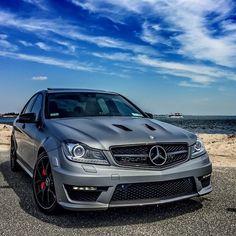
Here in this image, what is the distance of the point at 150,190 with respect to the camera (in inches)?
163

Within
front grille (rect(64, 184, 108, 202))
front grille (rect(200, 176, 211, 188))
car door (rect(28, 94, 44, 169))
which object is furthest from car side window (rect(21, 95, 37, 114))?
front grille (rect(200, 176, 211, 188))

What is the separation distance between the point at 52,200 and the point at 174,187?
1473 millimetres

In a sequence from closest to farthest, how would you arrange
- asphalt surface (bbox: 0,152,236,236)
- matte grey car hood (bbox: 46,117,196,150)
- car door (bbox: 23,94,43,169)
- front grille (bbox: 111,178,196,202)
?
asphalt surface (bbox: 0,152,236,236) → front grille (bbox: 111,178,196,202) → matte grey car hood (bbox: 46,117,196,150) → car door (bbox: 23,94,43,169)

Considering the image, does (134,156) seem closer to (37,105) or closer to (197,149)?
(197,149)

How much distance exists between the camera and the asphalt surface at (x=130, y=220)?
3977 mm

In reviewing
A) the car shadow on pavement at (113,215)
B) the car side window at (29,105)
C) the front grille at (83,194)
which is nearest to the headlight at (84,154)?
the front grille at (83,194)

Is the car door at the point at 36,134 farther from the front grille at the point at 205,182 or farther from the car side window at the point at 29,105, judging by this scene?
the front grille at the point at 205,182

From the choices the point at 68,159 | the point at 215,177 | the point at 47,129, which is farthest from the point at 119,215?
the point at 215,177

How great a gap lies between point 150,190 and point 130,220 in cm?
47

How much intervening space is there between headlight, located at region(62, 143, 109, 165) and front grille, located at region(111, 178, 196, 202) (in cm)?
36

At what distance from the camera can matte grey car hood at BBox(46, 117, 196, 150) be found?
4246 millimetres

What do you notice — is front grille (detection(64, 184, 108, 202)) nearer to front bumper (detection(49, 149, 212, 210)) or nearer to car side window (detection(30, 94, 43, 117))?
front bumper (detection(49, 149, 212, 210))

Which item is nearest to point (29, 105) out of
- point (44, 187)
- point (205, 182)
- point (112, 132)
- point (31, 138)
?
point (31, 138)

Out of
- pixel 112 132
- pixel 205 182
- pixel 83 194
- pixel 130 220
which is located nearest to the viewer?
pixel 83 194
